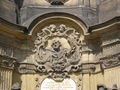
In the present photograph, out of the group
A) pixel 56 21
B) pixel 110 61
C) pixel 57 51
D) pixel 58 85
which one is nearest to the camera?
pixel 110 61

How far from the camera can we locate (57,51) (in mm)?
12570

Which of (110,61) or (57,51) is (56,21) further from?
(110,61)

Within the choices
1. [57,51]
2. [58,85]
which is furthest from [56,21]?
[58,85]

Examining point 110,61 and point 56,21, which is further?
point 56,21

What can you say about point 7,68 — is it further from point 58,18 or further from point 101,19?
point 101,19

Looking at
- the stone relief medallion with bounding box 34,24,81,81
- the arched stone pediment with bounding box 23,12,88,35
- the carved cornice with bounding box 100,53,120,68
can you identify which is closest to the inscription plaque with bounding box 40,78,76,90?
the stone relief medallion with bounding box 34,24,81,81

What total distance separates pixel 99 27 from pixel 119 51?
3.80 feet

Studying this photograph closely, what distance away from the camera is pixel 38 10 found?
13.3m

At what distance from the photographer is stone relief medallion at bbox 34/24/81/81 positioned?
40.3 ft

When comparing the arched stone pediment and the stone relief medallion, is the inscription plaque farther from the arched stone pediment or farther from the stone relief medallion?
the arched stone pediment

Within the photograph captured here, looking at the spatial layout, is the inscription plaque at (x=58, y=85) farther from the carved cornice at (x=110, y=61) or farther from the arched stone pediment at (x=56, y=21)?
the arched stone pediment at (x=56, y=21)

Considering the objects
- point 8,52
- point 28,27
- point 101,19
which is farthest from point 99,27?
point 8,52

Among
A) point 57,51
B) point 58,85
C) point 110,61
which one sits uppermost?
point 57,51

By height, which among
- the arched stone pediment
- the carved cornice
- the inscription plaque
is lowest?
the inscription plaque
